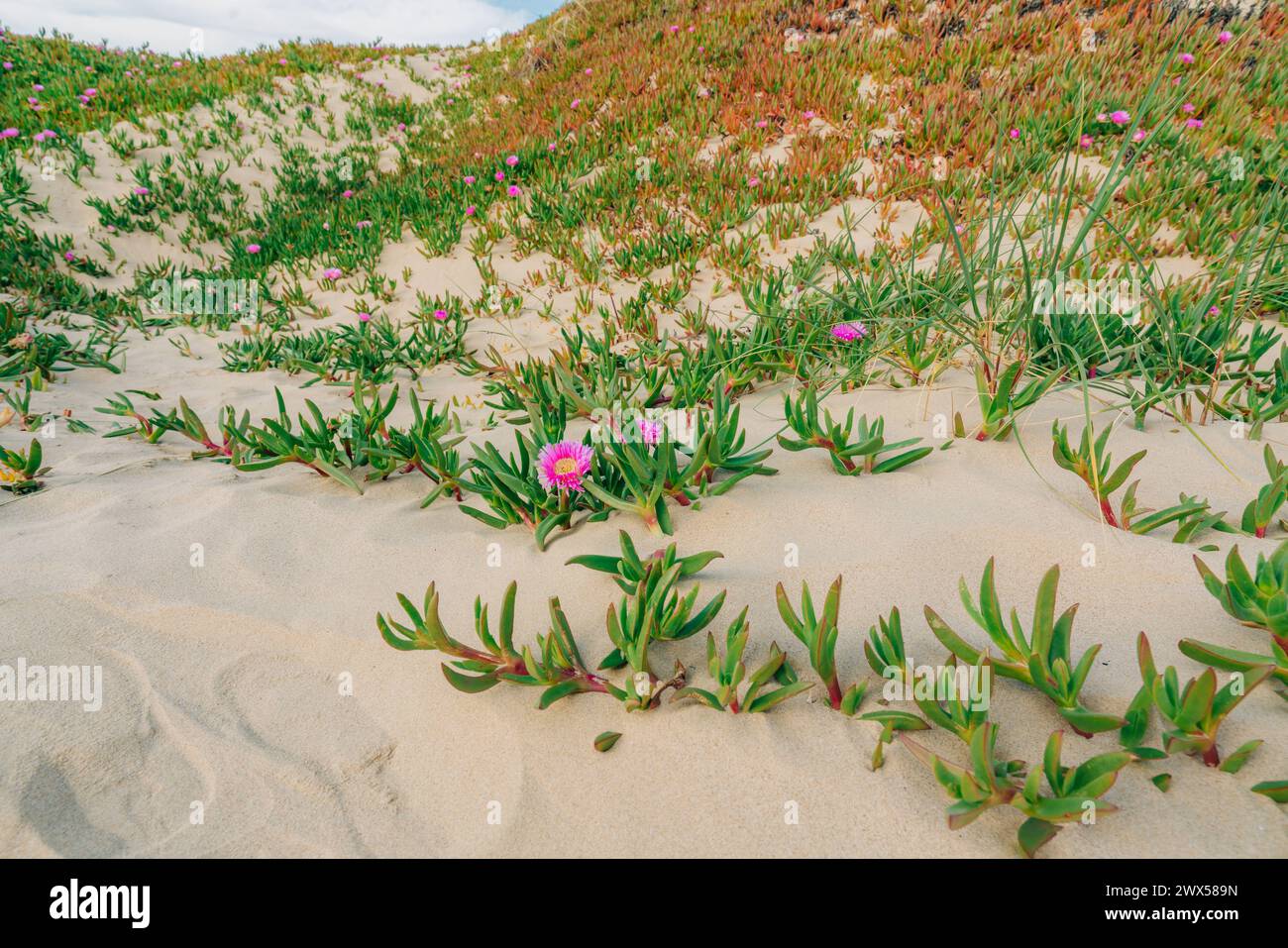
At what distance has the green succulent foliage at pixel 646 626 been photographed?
1.42 metres

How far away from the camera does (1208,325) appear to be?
263 cm

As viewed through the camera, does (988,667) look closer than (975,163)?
Yes

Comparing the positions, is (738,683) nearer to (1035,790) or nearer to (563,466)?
(1035,790)

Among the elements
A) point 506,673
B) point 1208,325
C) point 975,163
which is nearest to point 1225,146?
point 975,163

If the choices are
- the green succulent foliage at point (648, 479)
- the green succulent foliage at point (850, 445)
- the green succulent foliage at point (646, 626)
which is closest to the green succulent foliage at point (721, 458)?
the green succulent foliage at point (648, 479)

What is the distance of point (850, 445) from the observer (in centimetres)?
216

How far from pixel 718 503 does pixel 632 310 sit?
2.66 metres

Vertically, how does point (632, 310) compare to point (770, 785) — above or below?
above

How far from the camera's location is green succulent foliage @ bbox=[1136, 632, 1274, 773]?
1071mm

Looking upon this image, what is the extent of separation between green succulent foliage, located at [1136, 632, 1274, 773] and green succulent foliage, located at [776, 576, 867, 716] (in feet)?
1.64

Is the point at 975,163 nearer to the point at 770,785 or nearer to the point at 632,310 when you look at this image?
the point at 632,310

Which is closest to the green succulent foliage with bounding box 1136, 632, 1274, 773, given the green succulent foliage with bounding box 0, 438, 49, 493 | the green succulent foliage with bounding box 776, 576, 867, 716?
the green succulent foliage with bounding box 776, 576, 867, 716
